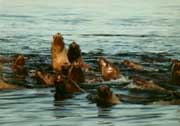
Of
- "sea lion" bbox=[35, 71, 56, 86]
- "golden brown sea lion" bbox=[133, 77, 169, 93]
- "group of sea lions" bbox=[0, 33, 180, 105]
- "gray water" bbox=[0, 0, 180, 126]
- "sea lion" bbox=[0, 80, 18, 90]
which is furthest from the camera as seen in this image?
"sea lion" bbox=[35, 71, 56, 86]

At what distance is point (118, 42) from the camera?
31438mm

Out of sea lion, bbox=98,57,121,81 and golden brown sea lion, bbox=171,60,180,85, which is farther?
sea lion, bbox=98,57,121,81

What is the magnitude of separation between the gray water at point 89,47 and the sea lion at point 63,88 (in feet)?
0.79

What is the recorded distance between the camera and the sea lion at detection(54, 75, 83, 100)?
15.3 meters

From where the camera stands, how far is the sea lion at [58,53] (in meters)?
18.3

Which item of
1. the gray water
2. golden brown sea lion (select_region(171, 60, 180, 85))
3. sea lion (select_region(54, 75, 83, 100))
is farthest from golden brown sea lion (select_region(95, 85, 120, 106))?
golden brown sea lion (select_region(171, 60, 180, 85))

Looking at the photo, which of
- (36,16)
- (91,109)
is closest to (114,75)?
(91,109)

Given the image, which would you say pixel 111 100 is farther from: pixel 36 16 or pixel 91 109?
pixel 36 16

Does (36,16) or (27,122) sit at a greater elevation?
(36,16)

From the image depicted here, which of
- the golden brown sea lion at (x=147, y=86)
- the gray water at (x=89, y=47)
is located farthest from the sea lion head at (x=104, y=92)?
the golden brown sea lion at (x=147, y=86)

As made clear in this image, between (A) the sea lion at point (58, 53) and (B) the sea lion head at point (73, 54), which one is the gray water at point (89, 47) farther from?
(B) the sea lion head at point (73, 54)

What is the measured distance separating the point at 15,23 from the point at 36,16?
6.29 metres

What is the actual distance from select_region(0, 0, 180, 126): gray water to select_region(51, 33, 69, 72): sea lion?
1724 millimetres

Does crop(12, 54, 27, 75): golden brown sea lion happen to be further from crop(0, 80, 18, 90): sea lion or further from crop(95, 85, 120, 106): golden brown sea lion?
crop(95, 85, 120, 106): golden brown sea lion
